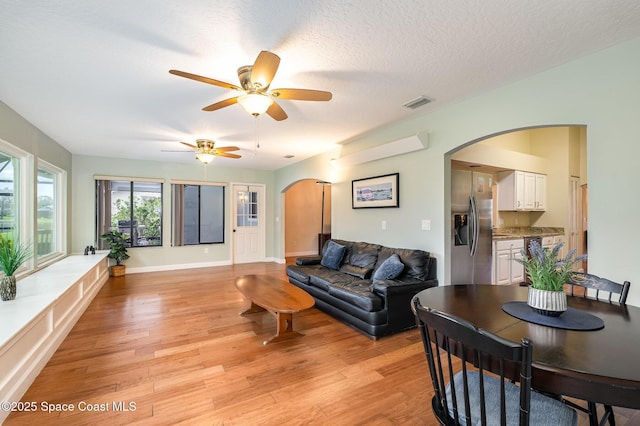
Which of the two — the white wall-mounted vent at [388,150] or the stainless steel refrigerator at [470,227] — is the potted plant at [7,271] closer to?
Result: the white wall-mounted vent at [388,150]

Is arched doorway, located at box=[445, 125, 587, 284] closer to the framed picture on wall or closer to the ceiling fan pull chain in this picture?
the framed picture on wall

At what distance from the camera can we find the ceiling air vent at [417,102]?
10.7 feet

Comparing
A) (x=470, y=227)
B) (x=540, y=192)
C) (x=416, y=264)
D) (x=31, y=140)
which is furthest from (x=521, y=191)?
(x=31, y=140)

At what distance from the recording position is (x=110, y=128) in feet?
14.0

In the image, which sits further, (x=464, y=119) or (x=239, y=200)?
(x=239, y=200)

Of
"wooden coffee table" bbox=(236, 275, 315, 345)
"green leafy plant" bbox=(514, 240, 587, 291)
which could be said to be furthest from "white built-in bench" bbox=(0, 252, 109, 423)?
"green leafy plant" bbox=(514, 240, 587, 291)

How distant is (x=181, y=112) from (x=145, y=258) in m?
4.42

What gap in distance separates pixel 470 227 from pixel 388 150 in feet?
4.98

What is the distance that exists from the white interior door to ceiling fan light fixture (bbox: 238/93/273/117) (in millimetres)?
5497

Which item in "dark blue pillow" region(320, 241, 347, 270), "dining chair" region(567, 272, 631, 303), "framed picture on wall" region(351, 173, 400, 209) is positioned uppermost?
"framed picture on wall" region(351, 173, 400, 209)

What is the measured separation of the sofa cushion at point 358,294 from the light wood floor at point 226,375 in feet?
1.14

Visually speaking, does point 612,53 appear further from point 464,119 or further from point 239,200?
point 239,200

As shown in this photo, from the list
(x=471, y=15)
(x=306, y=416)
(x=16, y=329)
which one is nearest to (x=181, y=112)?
(x=16, y=329)

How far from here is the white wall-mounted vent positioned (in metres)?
3.73
